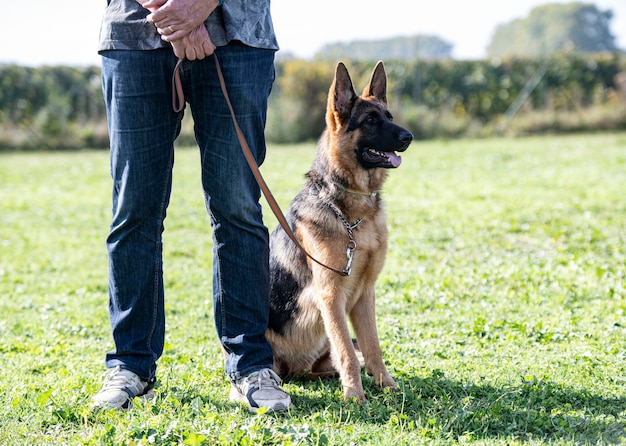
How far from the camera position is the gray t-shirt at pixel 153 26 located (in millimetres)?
2961

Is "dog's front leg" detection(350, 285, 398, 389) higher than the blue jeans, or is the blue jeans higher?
the blue jeans

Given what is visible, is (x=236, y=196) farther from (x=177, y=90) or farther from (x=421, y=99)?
(x=421, y=99)

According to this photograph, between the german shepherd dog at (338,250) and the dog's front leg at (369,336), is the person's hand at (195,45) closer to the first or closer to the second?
the german shepherd dog at (338,250)

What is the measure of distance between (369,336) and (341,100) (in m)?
1.32

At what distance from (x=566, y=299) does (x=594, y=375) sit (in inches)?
66.9

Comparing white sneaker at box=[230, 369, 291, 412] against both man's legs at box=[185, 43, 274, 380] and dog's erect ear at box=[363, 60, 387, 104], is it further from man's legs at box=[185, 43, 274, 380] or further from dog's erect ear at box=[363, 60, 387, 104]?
dog's erect ear at box=[363, 60, 387, 104]

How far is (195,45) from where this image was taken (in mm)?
2914

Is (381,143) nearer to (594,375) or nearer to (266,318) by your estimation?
(266,318)

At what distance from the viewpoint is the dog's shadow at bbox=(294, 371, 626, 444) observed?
2.89 meters

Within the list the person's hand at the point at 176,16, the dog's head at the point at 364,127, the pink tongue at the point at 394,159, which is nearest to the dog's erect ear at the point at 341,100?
the dog's head at the point at 364,127

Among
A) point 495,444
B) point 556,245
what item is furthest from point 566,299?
point 495,444

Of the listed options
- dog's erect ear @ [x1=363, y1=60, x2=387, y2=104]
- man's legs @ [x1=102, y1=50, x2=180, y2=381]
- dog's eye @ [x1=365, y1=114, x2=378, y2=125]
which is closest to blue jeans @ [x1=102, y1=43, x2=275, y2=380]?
man's legs @ [x1=102, y1=50, x2=180, y2=381]

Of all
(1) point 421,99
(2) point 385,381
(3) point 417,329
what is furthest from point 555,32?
(2) point 385,381

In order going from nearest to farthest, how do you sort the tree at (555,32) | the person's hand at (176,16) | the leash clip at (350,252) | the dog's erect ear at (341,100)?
the person's hand at (176,16), the leash clip at (350,252), the dog's erect ear at (341,100), the tree at (555,32)
